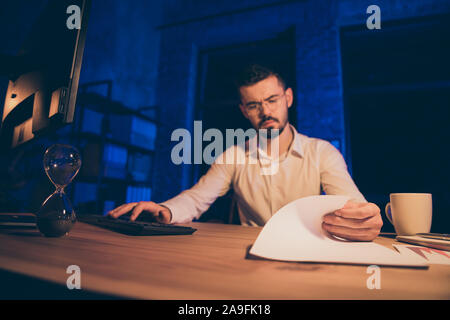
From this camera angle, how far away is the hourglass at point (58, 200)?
1.66ft

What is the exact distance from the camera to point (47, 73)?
66 centimetres

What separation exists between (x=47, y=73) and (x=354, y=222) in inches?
32.6

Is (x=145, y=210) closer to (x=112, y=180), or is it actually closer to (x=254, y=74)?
(x=254, y=74)

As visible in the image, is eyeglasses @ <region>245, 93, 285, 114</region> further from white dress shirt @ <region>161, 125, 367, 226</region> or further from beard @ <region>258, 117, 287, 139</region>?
white dress shirt @ <region>161, 125, 367, 226</region>

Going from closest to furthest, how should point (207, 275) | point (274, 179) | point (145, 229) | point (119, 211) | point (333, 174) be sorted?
point (207, 275) → point (145, 229) → point (119, 211) → point (333, 174) → point (274, 179)

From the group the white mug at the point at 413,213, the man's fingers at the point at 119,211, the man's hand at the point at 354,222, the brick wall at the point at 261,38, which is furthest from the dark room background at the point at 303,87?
the man's hand at the point at 354,222

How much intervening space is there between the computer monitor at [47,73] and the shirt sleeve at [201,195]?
53 cm

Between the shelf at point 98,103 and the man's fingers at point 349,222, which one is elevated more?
the shelf at point 98,103

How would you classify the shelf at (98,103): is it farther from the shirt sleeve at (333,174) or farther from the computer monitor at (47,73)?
the shirt sleeve at (333,174)

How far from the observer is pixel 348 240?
0.54m

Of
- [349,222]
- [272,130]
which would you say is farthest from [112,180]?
[349,222]

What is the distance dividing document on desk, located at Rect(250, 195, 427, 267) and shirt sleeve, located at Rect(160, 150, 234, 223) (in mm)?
607
